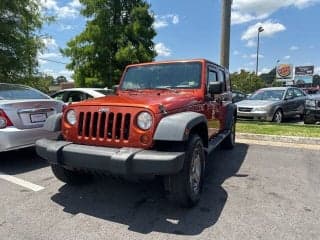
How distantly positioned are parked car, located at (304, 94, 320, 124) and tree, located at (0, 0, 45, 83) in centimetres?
1066

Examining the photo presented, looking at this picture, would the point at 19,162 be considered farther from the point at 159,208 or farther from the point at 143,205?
the point at 159,208

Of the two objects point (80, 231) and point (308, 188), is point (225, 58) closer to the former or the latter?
point (308, 188)

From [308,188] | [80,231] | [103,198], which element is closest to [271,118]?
[308,188]

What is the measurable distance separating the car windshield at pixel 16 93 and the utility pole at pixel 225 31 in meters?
7.82

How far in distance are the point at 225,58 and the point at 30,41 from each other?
25.5ft

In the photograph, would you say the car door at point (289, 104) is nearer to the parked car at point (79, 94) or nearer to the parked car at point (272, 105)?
the parked car at point (272, 105)

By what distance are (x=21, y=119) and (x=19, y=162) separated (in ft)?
3.42

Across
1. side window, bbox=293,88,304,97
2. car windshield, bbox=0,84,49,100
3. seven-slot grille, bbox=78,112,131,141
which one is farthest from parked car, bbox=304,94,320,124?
seven-slot grille, bbox=78,112,131,141

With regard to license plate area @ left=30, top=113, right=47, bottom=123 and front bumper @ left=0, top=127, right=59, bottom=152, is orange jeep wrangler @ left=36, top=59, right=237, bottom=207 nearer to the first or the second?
front bumper @ left=0, top=127, right=59, bottom=152

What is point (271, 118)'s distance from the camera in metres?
12.2

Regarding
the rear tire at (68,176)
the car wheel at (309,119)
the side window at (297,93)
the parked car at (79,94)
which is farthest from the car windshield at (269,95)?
the rear tire at (68,176)

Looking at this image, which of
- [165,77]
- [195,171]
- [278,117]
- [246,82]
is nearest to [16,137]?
[165,77]

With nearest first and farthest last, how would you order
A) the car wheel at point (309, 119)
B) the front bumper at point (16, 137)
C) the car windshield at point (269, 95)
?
the front bumper at point (16, 137) → the car wheel at point (309, 119) → the car windshield at point (269, 95)

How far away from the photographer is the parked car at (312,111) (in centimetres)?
1118
